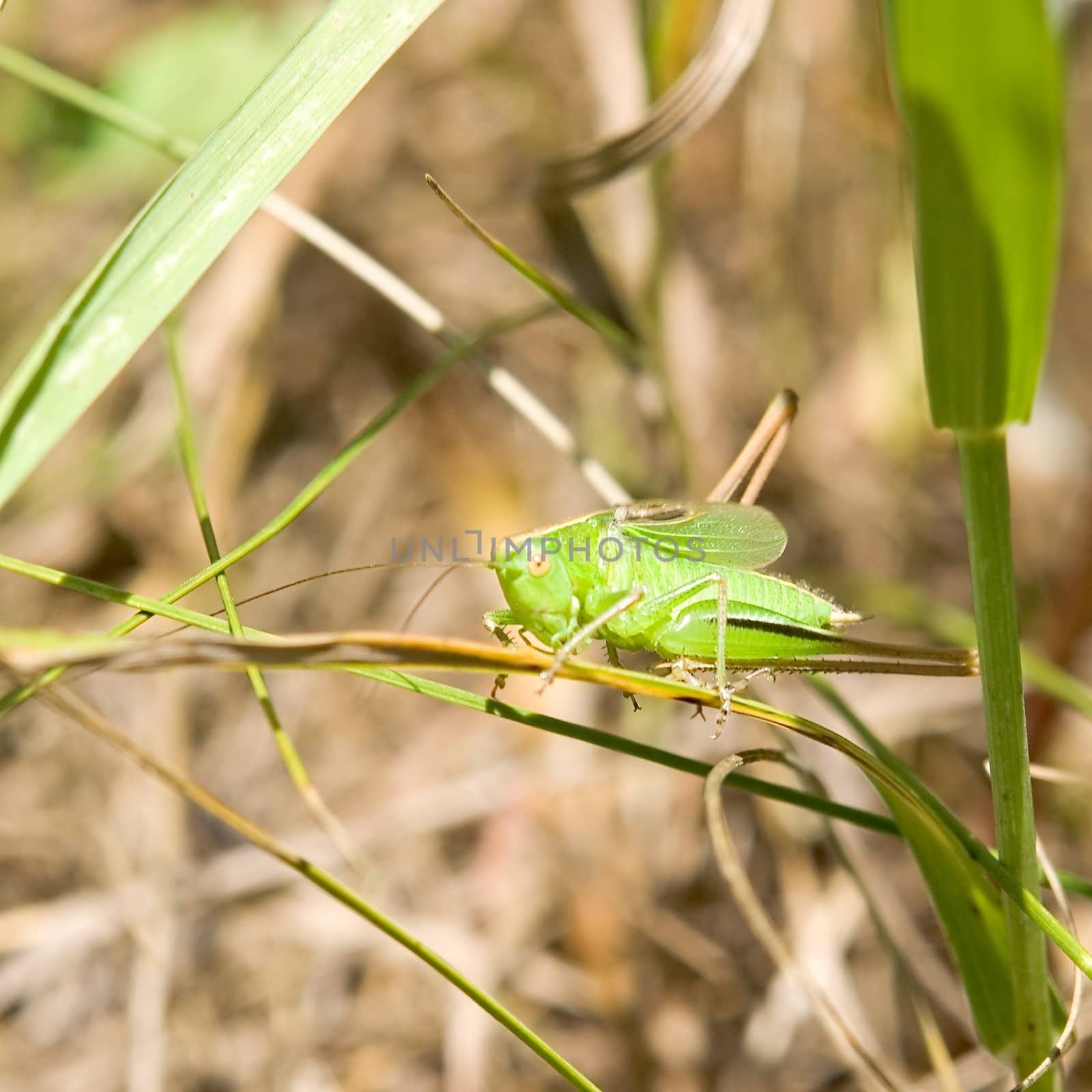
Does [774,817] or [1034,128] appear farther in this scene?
[774,817]

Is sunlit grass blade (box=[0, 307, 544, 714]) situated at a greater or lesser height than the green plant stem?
greater

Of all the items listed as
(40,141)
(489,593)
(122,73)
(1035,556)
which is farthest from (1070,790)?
(40,141)

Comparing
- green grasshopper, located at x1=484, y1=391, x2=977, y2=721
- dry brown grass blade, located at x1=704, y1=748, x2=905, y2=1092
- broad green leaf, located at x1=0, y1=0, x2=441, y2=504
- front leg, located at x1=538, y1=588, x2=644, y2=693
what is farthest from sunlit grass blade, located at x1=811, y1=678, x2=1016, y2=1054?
broad green leaf, located at x1=0, y1=0, x2=441, y2=504

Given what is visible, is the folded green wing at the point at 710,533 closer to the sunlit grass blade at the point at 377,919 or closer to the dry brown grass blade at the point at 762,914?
the dry brown grass blade at the point at 762,914

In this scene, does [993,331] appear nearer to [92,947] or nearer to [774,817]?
[774,817]

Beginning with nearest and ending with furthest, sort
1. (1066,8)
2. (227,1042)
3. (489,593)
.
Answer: (227,1042)
(1066,8)
(489,593)

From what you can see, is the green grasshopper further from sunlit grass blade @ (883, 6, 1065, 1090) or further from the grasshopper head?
sunlit grass blade @ (883, 6, 1065, 1090)
